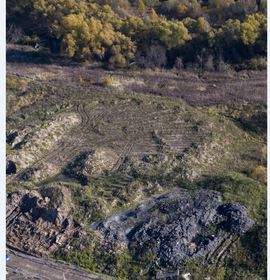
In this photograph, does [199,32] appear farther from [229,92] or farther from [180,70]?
Answer: [229,92]

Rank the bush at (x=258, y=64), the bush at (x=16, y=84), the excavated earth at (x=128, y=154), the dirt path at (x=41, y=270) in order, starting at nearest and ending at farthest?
the dirt path at (x=41, y=270) → the excavated earth at (x=128, y=154) → the bush at (x=16, y=84) → the bush at (x=258, y=64)

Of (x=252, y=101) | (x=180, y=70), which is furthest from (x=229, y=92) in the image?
(x=180, y=70)

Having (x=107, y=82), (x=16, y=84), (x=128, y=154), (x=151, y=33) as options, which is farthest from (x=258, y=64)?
(x=16, y=84)

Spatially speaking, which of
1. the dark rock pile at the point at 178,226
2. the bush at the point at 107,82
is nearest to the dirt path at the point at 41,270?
the dark rock pile at the point at 178,226

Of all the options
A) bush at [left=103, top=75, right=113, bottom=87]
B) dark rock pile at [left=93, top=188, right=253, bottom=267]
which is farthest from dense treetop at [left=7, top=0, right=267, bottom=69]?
dark rock pile at [left=93, top=188, right=253, bottom=267]

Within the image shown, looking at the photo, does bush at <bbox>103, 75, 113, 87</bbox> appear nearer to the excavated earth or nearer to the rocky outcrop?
the excavated earth

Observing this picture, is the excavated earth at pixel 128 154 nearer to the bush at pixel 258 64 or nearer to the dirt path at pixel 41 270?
the dirt path at pixel 41 270
